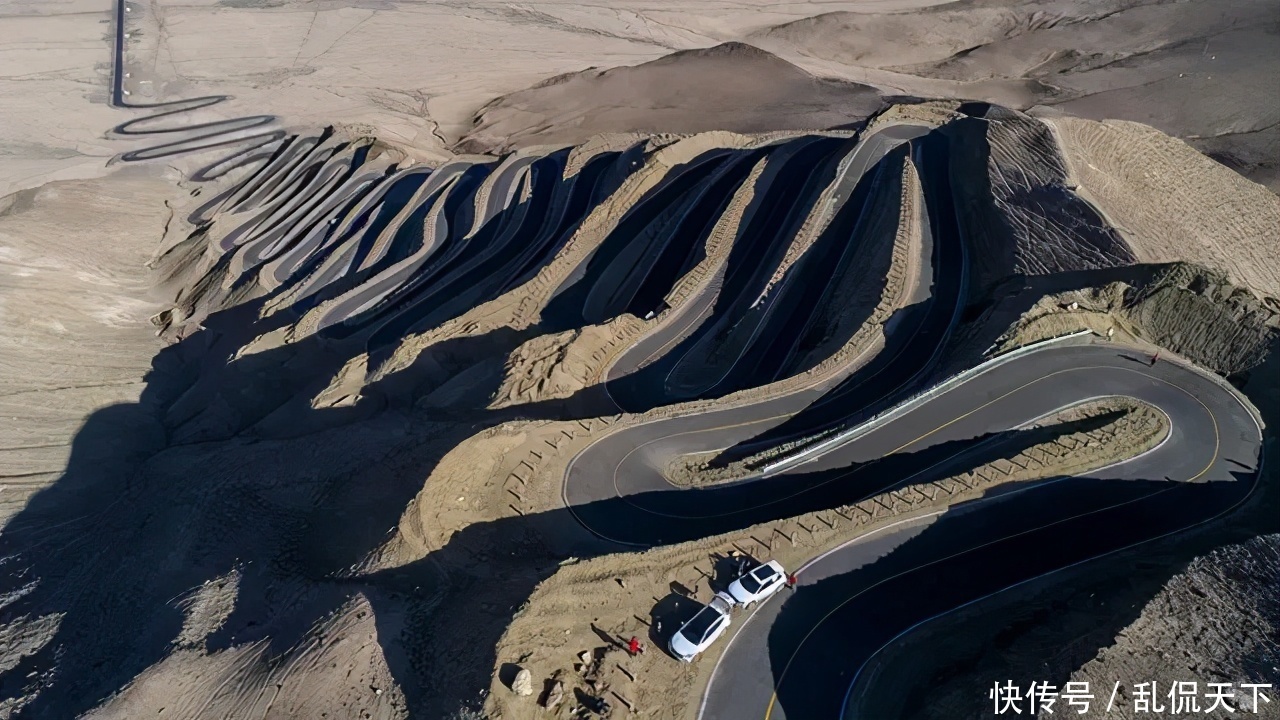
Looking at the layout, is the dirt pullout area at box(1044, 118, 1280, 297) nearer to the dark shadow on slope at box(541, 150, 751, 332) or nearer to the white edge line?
the white edge line

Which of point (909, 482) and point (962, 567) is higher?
point (909, 482)

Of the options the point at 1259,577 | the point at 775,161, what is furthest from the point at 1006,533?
the point at 775,161

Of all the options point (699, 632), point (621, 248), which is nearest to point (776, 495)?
point (699, 632)

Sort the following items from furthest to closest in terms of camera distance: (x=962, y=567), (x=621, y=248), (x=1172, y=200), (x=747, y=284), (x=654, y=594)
→ (x=621, y=248)
(x=747, y=284)
(x=1172, y=200)
(x=962, y=567)
(x=654, y=594)

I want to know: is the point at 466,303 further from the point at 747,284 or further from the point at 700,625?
the point at 700,625

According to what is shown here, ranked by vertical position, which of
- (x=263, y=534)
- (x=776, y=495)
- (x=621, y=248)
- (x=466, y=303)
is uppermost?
(x=621, y=248)

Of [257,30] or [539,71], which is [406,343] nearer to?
[539,71]

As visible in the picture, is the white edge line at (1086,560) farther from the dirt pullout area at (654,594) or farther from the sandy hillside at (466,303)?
the sandy hillside at (466,303)
